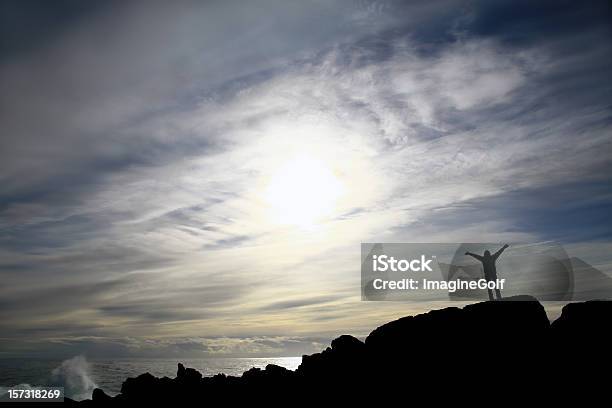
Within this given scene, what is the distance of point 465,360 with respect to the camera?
82.8 feet

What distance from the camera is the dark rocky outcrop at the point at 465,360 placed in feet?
77.0

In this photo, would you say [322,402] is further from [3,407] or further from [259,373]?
[3,407]

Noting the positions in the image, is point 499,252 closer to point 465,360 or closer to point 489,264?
point 489,264

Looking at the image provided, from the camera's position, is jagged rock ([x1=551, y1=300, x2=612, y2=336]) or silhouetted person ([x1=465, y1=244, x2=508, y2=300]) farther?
silhouetted person ([x1=465, y1=244, x2=508, y2=300])

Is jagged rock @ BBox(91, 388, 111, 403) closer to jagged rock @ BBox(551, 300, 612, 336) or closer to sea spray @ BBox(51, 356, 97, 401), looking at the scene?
jagged rock @ BBox(551, 300, 612, 336)

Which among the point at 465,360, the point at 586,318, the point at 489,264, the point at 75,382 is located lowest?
the point at 75,382

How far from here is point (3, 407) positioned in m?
35.8

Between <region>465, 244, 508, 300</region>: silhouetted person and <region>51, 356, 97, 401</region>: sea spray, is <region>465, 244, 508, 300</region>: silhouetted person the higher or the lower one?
the higher one

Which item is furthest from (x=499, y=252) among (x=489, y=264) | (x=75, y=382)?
(x=75, y=382)

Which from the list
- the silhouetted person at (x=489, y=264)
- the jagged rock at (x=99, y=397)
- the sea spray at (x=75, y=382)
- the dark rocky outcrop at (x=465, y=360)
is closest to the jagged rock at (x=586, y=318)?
the dark rocky outcrop at (x=465, y=360)

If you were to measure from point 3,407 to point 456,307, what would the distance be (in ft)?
130

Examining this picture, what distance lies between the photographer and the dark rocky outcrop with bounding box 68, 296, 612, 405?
2347cm

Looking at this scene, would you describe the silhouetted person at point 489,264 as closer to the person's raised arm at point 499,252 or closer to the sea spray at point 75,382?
the person's raised arm at point 499,252

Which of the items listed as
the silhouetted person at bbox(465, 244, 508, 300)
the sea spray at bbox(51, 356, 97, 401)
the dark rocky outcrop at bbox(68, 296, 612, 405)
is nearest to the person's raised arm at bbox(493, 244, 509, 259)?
the silhouetted person at bbox(465, 244, 508, 300)
